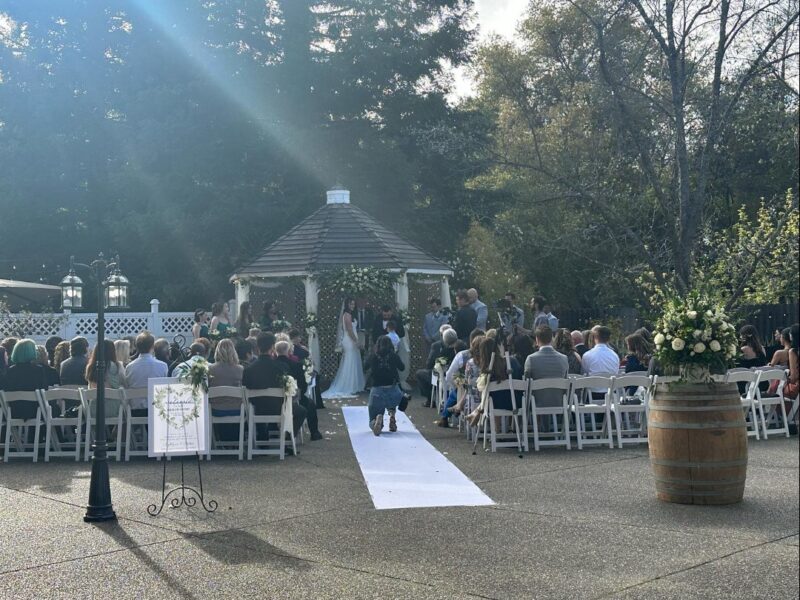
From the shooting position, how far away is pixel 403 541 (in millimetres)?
7859

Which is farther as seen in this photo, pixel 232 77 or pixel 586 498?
pixel 232 77

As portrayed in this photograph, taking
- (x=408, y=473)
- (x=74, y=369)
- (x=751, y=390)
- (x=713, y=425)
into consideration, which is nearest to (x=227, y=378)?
(x=74, y=369)

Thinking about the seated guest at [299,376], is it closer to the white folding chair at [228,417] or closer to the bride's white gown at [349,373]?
the white folding chair at [228,417]

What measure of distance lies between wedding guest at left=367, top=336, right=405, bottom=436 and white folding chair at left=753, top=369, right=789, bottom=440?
4.73m

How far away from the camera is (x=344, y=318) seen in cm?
2292

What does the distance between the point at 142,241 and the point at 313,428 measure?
75.2 ft

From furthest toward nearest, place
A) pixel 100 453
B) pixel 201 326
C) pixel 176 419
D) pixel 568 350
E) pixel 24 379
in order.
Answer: pixel 201 326, pixel 568 350, pixel 24 379, pixel 176 419, pixel 100 453

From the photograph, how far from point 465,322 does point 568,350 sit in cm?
540

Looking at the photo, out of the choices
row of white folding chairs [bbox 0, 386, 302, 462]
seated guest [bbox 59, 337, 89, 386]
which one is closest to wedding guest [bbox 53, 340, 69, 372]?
seated guest [bbox 59, 337, 89, 386]

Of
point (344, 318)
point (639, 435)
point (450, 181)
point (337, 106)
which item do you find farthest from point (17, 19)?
point (639, 435)

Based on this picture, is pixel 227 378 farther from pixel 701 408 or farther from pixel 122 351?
pixel 701 408

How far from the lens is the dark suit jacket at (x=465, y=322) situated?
790 inches

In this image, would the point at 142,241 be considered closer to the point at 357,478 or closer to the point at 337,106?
the point at 337,106

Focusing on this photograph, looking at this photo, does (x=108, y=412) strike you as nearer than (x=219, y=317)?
Yes
